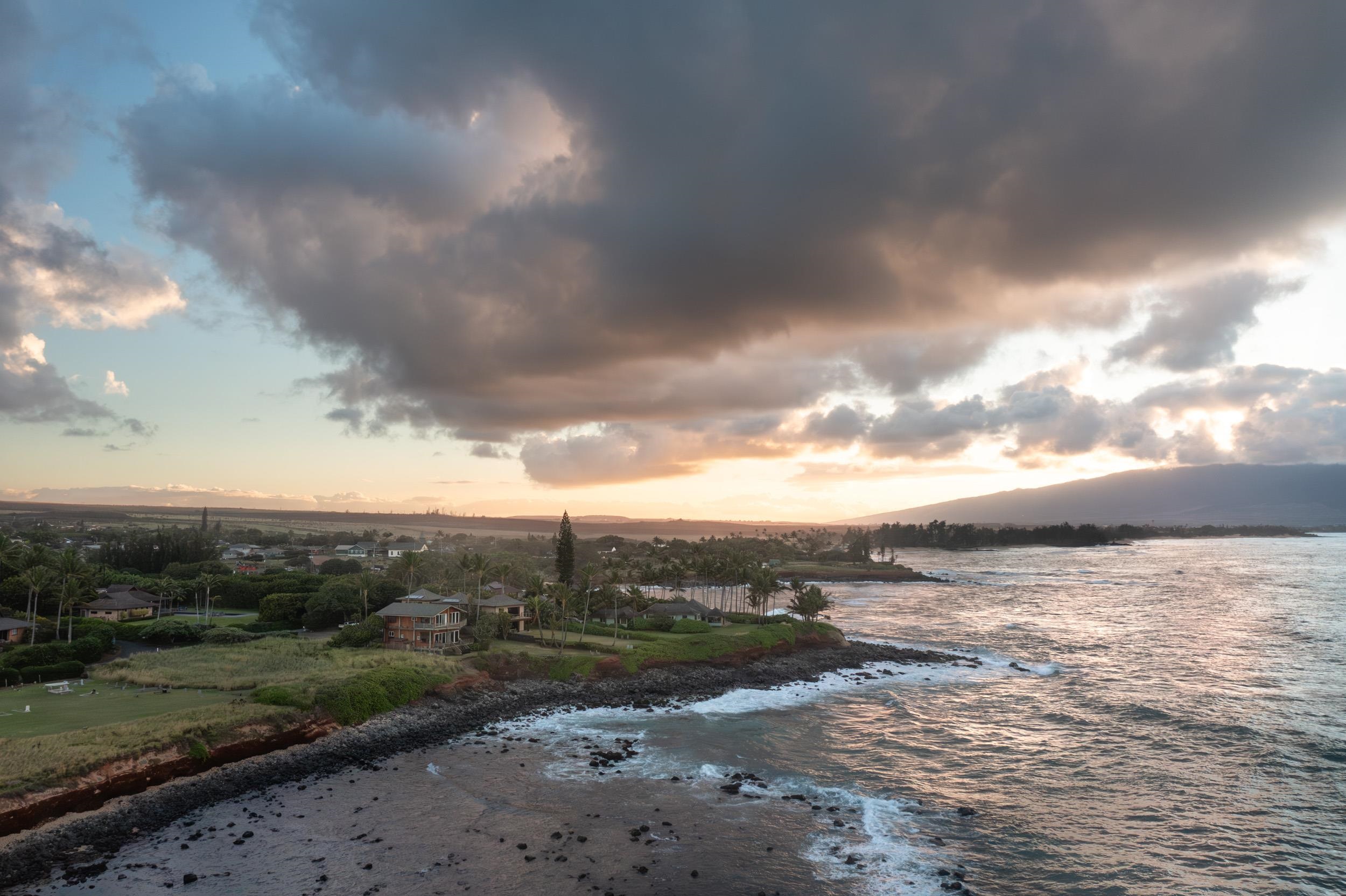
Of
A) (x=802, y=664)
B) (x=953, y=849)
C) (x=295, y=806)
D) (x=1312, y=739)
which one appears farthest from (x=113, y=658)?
(x=1312, y=739)

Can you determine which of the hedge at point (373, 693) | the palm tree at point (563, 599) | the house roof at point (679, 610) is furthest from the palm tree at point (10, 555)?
the house roof at point (679, 610)

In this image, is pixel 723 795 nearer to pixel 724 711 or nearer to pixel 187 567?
pixel 724 711

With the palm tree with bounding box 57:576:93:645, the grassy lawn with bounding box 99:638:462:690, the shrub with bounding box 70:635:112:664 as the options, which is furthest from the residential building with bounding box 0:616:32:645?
the grassy lawn with bounding box 99:638:462:690

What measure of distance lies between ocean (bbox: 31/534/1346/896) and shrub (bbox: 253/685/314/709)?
8.77m

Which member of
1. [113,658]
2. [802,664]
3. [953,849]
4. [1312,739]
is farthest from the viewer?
[802,664]

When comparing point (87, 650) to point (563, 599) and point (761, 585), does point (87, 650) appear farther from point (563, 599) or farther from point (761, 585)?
point (761, 585)

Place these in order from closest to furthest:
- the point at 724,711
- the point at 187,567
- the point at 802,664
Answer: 1. the point at 724,711
2. the point at 802,664
3. the point at 187,567

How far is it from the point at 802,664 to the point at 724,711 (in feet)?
63.7

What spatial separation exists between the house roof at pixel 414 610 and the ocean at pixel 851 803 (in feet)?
64.9

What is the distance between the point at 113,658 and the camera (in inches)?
2400

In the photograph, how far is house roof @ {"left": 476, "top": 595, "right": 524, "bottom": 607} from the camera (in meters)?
81.1

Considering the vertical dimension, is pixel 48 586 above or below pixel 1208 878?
above

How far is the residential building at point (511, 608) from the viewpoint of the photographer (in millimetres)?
81375

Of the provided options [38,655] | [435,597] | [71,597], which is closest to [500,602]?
[435,597]
